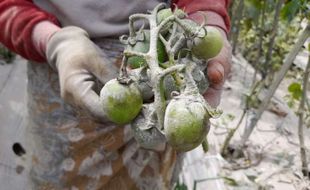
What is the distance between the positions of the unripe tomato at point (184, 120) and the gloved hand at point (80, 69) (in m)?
0.28

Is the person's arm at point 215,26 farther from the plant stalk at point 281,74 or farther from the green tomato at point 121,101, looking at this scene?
the plant stalk at point 281,74

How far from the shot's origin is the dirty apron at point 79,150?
145 cm

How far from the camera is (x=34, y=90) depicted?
1481 mm

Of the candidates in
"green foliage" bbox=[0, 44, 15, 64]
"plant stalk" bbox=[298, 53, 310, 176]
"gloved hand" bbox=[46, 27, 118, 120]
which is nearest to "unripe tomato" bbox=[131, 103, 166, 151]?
"gloved hand" bbox=[46, 27, 118, 120]

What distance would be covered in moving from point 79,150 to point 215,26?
506mm

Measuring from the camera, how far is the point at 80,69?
4.00 ft

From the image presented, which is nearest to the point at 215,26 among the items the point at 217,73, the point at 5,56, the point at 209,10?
the point at 209,10

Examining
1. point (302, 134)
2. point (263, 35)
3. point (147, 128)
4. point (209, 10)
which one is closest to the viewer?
point (147, 128)

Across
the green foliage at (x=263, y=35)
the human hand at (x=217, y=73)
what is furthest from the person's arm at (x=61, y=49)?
the green foliage at (x=263, y=35)

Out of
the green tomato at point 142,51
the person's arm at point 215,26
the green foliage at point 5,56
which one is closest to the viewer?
the green tomato at point 142,51

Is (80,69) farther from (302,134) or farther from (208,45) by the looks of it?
(302,134)

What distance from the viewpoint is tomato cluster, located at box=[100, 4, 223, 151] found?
91 centimetres

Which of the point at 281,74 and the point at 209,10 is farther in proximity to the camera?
the point at 281,74

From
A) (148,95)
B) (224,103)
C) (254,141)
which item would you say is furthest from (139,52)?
(224,103)
